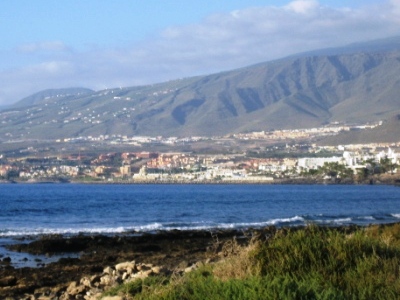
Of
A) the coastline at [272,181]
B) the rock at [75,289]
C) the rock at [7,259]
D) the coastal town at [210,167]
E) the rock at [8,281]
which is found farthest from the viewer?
the coastal town at [210,167]

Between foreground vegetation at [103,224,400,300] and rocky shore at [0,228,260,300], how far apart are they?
2983 mm

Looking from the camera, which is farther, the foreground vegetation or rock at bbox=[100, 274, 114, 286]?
rock at bbox=[100, 274, 114, 286]

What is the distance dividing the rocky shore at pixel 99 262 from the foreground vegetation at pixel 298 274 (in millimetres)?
2983

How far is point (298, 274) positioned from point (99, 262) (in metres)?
13.2

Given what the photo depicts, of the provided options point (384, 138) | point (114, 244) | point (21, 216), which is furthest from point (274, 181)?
point (114, 244)

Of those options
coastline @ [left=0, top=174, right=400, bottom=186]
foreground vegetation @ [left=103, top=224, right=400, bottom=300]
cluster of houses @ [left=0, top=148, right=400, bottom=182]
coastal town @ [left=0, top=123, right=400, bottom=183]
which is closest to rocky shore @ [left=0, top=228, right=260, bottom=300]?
foreground vegetation @ [left=103, top=224, right=400, bottom=300]

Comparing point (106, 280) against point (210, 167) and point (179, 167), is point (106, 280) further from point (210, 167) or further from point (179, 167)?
point (179, 167)

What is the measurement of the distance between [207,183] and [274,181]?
47.5ft

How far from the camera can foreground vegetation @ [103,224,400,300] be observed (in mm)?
8586

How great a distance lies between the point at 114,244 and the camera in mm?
29859

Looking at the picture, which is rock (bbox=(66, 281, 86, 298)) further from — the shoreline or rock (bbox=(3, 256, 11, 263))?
rock (bbox=(3, 256, 11, 263))

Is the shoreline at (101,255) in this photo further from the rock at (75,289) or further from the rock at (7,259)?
the rock at (75,289)

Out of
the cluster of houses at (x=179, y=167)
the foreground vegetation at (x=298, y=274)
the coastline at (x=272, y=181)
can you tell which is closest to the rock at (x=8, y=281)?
the foreground vegetation at (x=298, y=274)

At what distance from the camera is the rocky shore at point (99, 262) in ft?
51.5
